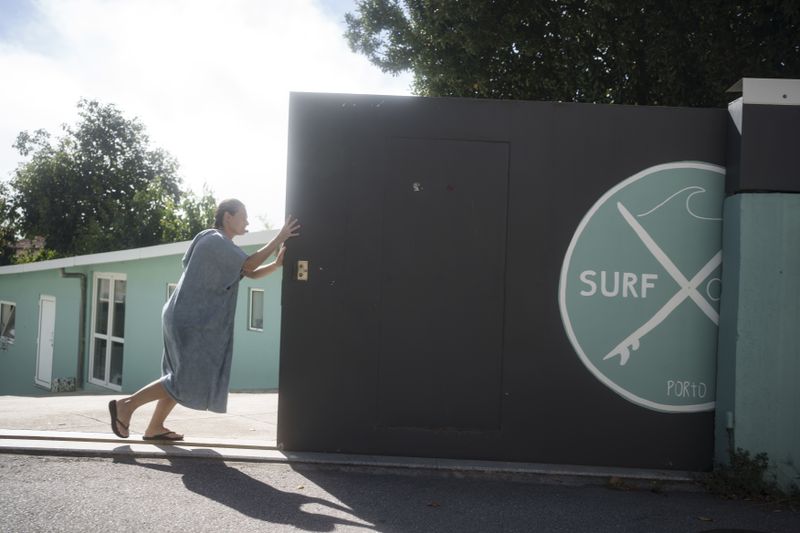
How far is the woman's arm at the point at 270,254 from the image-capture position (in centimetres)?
466

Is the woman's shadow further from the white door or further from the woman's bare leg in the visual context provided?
the white door

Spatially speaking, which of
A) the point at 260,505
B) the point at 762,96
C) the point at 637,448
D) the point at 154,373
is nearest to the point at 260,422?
the point at 260,505

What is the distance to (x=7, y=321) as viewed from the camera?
74.0ft

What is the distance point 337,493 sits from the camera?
13.4ft

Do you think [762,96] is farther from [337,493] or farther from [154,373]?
[154,373]

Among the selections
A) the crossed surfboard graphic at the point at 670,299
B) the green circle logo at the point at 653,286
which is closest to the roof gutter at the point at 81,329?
the green circle logo at the point at 653,286

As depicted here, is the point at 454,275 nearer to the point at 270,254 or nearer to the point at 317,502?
the point at 270,254

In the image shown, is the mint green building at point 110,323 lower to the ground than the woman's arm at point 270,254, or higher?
lower

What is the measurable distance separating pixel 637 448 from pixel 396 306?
179 centimetres

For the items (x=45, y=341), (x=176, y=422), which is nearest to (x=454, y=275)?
(x=176, y=422)

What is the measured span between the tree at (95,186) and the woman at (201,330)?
3528cm

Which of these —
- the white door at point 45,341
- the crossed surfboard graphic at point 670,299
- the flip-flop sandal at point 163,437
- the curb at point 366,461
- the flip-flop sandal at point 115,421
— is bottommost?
the white door at point 45,341

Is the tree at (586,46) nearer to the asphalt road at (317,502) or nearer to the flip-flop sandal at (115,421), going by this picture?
the asphalt road at (317,502)

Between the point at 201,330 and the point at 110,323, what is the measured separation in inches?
502
